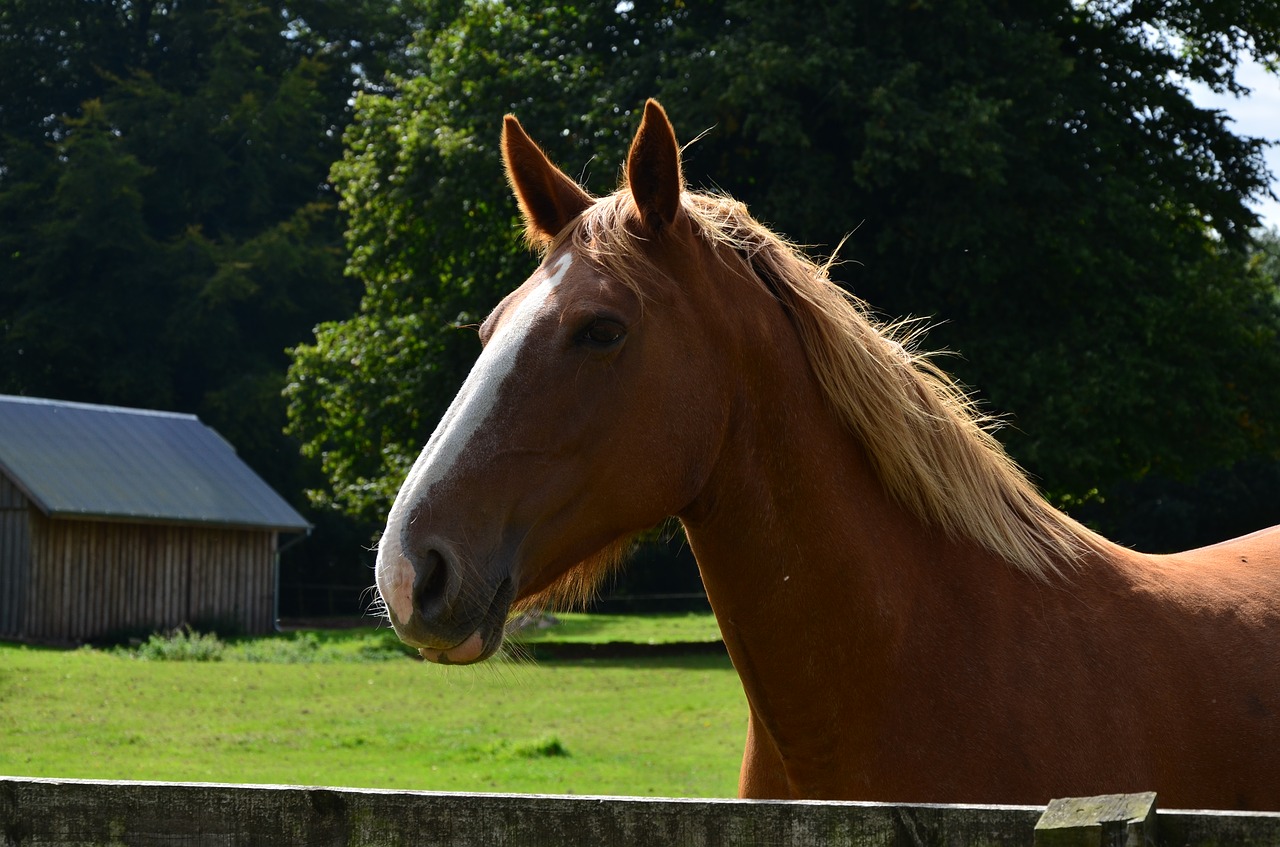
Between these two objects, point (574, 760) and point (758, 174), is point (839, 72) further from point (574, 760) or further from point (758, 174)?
point (574, 760)

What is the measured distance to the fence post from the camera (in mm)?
1914

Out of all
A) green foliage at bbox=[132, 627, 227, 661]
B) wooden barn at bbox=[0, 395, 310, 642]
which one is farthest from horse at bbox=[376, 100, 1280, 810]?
wooden barn at bbox=[0, 395, 310, 642]

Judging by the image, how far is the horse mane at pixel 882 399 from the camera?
3320mm

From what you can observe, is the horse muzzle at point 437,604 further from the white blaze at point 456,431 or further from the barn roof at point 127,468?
the barn roof at point 127,468

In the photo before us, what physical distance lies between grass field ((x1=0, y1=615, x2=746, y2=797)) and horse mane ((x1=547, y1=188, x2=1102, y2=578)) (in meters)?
5.32

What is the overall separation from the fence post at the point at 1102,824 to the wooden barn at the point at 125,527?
2882 cm

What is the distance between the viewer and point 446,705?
16.6 meters

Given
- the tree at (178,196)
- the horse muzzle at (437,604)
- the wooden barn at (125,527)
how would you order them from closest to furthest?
the horse muzzle at (437,604) → the wooden barn at (125,527) → the tree at (178,196)

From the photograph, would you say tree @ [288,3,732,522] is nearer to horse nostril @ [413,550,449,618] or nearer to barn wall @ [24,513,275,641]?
barn wall @ [24,513,275,641]

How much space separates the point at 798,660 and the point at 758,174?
19428 millimetres

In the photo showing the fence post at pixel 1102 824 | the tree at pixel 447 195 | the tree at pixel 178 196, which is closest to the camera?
the fence post at pixel 1102 824

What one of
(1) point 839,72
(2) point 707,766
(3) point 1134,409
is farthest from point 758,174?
(2) point 707,766

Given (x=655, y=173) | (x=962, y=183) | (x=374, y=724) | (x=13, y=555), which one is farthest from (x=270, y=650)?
(x=655, y=173)

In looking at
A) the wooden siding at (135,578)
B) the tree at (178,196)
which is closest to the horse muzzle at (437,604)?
the wooden siding at (135,578)
